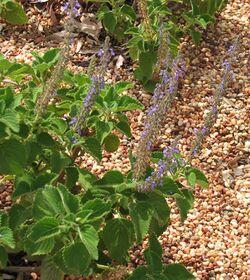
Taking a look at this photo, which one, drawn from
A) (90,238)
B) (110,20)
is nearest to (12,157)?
(90,238)

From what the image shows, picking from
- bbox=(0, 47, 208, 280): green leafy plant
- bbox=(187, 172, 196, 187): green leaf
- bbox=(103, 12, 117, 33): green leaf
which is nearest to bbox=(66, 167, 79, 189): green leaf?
bbox=(0, 47, 208, 280): green leafy plant

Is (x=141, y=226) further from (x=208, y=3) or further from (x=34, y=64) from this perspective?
(x=208, y=3)

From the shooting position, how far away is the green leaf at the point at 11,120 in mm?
2756

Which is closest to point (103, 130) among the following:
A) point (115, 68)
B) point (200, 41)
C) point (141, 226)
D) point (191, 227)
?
point (141, 226)

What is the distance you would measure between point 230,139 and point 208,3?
1.10 meters

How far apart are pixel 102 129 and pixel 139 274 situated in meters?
0.67

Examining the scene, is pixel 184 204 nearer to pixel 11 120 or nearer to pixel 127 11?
pixel 11 120

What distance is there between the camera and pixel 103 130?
10.2 ft

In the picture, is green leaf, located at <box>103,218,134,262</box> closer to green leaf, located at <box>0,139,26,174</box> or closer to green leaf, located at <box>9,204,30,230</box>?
green leaf, located at <box>9,204,30,230</box>

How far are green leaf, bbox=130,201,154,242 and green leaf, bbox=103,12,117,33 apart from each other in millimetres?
2007

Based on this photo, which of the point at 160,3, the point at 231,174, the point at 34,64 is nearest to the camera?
the point at 34,64

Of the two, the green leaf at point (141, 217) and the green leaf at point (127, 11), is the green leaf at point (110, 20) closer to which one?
the green leaf at point (127, 11)

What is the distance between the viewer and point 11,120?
2.79 m

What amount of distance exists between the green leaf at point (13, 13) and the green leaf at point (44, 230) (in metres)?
2.37
